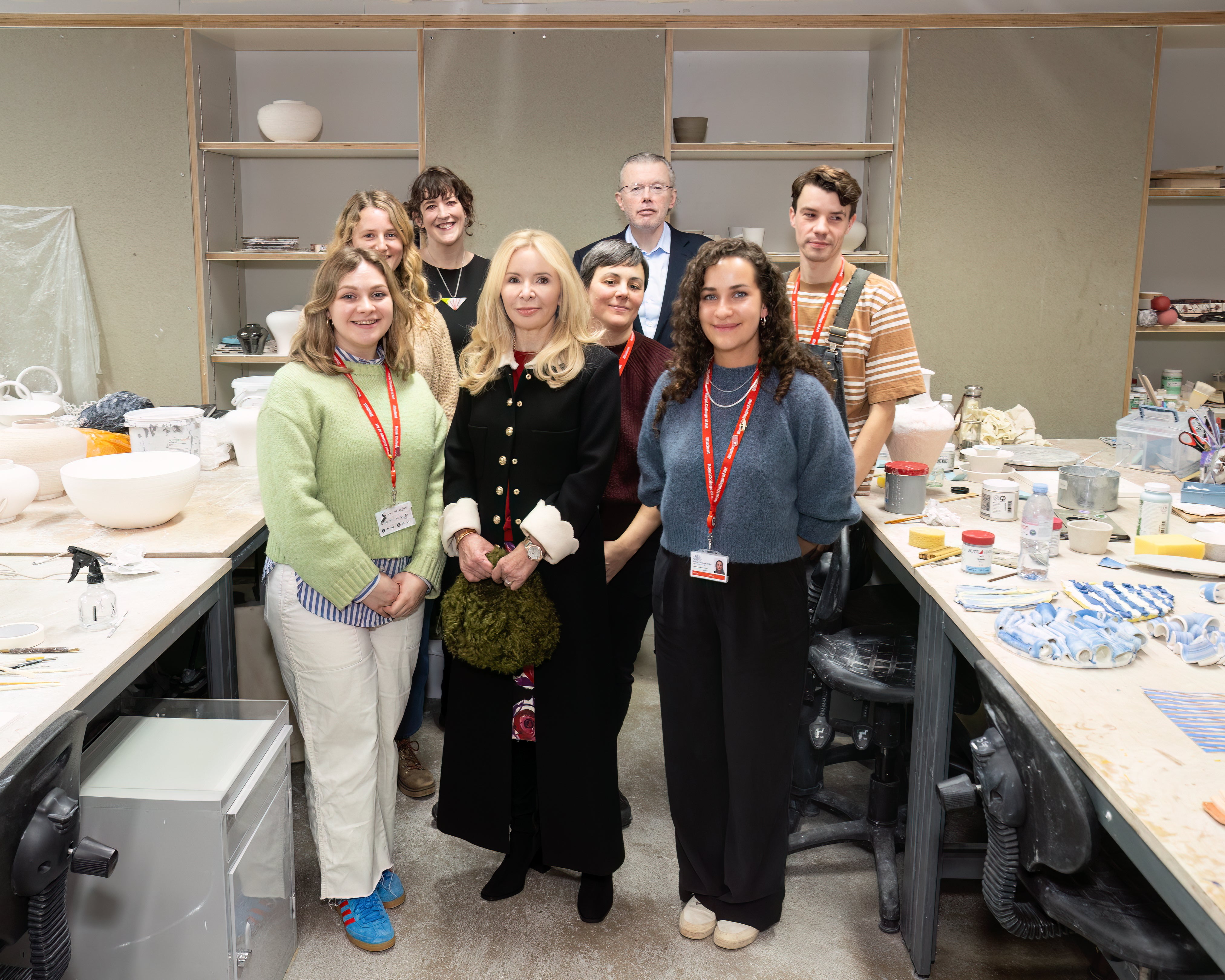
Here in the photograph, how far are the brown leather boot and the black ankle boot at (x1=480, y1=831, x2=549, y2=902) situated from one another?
0.55 m

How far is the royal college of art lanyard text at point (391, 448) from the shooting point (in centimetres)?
207

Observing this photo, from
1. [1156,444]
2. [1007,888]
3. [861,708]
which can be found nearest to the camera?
[1007,888]

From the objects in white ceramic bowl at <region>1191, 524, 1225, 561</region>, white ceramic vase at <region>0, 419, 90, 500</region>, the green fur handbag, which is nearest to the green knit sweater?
the green fur handbag

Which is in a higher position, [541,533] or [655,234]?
[655,234]

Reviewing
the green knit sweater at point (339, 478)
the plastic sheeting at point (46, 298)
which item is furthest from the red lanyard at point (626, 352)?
the plastic sheeting at point (46, 298)

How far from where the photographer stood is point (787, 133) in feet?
16.1

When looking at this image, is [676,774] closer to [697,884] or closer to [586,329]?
[697,884]

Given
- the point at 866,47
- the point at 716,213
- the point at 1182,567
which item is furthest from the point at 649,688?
the point at 866,47

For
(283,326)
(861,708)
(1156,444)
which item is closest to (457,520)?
(861,708)

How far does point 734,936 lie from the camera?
215 centimetres

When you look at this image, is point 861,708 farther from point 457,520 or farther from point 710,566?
point 457,520

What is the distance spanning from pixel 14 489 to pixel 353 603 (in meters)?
1.03

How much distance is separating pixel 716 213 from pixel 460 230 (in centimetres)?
218

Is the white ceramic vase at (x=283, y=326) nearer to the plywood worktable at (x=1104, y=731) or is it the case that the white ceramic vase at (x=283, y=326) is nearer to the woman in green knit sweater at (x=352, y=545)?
the woman in green knit sweater at (x=352, y=545)
